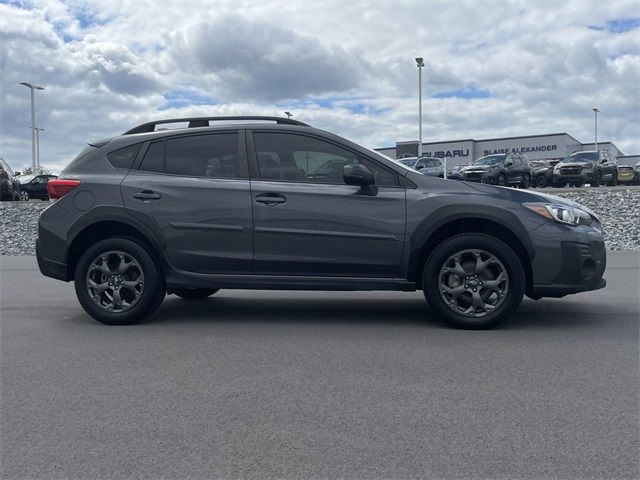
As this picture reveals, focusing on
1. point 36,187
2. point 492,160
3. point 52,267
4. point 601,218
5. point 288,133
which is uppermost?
point 492,160

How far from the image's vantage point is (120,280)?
249 inches

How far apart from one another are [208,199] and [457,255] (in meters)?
2.21

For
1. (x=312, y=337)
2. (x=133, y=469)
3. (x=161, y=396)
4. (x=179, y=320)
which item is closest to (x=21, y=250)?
(x=179, y=320)

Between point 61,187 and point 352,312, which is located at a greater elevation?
point 61,187

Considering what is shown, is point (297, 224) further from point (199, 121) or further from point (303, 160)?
point (199, 121)

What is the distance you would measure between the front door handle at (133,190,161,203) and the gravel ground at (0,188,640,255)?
1163 cm

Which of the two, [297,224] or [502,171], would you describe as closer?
[297,224]

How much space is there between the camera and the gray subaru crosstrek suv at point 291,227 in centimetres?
595

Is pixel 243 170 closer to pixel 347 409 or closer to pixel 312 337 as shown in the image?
pixel 312 337

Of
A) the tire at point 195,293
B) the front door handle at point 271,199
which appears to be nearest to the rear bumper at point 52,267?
the tire at point 195,293

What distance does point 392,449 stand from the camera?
3283 millimetres

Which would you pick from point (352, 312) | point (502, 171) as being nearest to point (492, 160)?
point (502, 171)

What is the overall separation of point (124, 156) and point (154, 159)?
0.29m

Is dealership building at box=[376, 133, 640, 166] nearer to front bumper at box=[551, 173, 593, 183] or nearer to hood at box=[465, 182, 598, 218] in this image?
front bumper at box=[551, 173, 593, 183]
